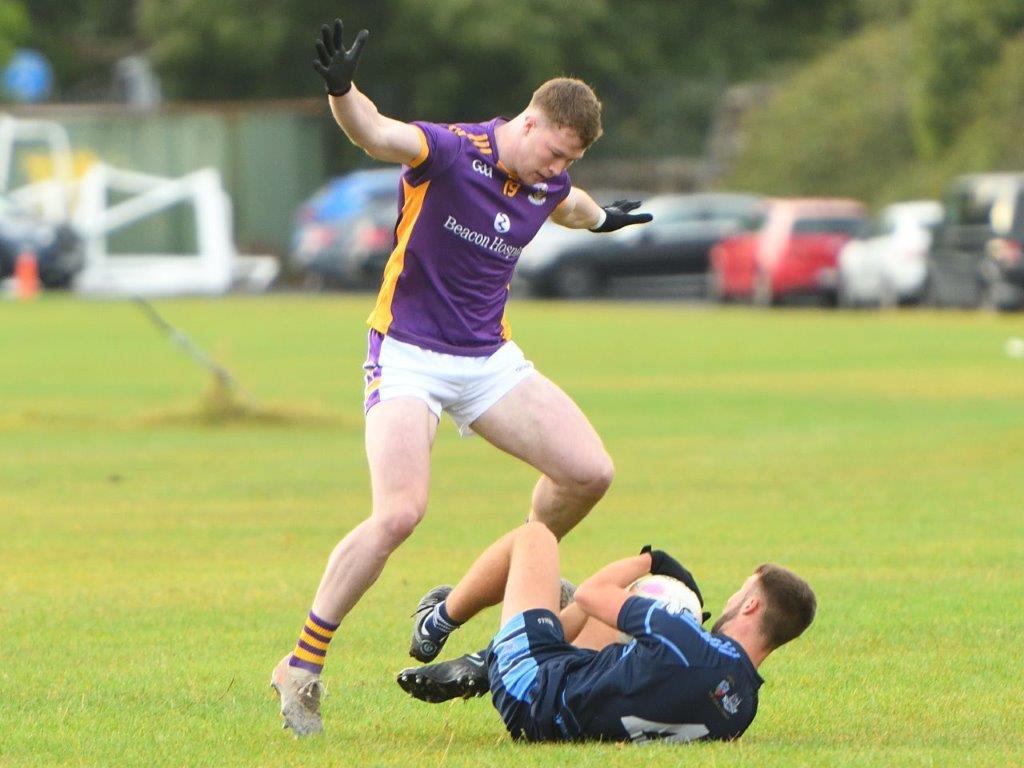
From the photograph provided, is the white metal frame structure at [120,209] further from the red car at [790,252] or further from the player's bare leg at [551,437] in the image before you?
the player's bare leg at [551,437]

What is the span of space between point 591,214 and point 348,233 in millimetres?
38837

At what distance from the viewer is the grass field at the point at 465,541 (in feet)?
22.9

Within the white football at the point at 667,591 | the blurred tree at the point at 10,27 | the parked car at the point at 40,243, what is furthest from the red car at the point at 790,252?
the white football at the point at 667,591

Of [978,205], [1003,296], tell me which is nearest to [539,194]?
[1003,296]

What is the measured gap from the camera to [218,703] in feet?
24.4

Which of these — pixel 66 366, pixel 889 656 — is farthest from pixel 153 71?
pixel 889 656

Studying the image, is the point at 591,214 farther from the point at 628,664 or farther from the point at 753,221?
the point at 753,221

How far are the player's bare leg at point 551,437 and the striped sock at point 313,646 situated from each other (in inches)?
40.7

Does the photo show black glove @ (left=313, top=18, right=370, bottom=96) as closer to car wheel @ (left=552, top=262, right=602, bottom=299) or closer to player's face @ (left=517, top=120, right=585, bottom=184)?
player's face @ (left=517, top=120, right=585, bottom=184)

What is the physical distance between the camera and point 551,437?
7754mm

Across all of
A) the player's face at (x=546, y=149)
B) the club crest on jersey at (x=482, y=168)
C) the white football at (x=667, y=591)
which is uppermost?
the player's face at (x=546, y=149)

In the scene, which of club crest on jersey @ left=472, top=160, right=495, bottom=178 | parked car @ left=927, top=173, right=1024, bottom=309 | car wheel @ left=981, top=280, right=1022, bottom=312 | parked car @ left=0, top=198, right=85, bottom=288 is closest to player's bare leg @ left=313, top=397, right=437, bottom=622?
club crest on jersey @ left=472, top=160, right=495, bottom=178

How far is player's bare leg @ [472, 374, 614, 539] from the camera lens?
25.4 feet

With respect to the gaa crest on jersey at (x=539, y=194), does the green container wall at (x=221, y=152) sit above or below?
below
